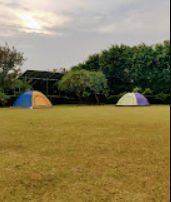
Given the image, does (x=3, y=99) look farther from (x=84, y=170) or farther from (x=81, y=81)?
(x=84, y=170)

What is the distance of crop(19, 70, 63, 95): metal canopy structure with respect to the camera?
2198 cm

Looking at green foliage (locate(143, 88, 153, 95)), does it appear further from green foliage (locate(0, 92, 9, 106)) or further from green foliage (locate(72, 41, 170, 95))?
green foliage (locate(0, 92, 9, 106))

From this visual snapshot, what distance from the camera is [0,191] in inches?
83.8

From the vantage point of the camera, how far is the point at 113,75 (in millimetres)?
26609

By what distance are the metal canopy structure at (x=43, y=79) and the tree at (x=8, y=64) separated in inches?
93.6

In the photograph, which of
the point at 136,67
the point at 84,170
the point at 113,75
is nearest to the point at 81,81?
the point at 113,75

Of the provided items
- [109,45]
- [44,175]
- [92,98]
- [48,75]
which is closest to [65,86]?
[48,75]

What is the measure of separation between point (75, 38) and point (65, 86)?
11317mm

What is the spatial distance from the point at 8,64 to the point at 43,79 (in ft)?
16.6

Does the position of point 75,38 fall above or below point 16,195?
above

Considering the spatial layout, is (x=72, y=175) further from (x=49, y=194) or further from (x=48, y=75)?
(x=48, y=75)

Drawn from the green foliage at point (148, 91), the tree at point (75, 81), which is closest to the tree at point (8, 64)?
the tree at point (75, 81)

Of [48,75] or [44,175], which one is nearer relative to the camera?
[44,175]

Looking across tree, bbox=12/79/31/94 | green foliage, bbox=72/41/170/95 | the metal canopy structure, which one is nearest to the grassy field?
tree, bbox=12/79/31/94
